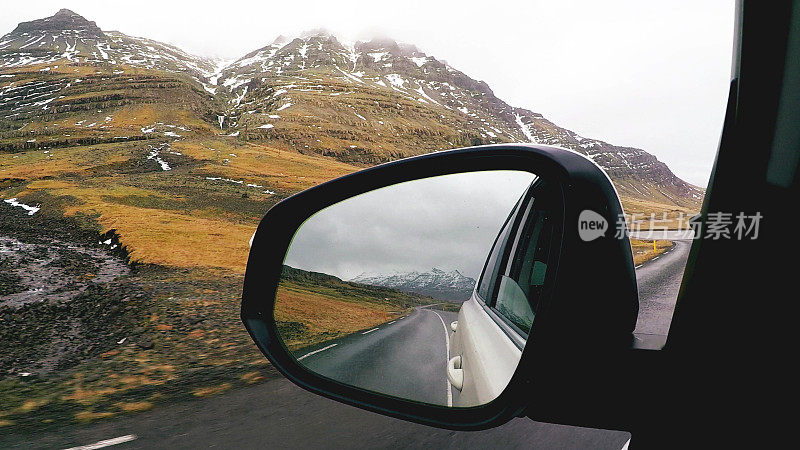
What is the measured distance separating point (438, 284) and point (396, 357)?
0.62 m

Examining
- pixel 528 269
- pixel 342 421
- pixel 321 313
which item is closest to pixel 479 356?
pixel 528 269

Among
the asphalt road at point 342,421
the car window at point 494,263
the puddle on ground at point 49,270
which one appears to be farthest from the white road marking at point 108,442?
the puddle on ground at point 49,270

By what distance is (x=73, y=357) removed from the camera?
10125 mm

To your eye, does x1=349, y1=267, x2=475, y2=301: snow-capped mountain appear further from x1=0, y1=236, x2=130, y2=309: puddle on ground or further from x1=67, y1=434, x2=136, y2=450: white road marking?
x1=0, y1=236, x2=130, y2=309: puddle on ground

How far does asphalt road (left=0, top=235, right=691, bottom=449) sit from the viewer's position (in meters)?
2.07

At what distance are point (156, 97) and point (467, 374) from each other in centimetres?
18699

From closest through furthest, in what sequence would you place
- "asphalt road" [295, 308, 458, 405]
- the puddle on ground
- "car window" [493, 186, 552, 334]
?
"car window" [493, 186, 552, 334] → "asphalt road" [295, 308, 458, 405] → the puddle on ground

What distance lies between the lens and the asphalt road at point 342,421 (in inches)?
81.6

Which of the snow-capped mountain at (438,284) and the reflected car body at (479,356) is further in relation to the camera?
the snow-capped mountain at (438,284)

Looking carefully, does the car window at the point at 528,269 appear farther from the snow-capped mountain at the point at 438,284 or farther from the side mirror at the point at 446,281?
the snow-capped mountain at the point at 438,284

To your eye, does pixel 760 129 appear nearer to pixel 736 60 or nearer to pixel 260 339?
pixel 736 60

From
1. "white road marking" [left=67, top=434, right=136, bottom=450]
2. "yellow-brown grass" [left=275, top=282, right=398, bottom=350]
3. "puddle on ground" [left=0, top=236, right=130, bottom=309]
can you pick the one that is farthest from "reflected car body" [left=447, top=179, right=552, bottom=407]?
"puddle on ground" [left=0, top=236, right=130, bottom=309]

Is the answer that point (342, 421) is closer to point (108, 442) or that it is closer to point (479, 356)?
point (108, 442)

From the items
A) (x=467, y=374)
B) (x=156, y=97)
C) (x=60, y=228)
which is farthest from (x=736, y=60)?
(x=156, y=97)
